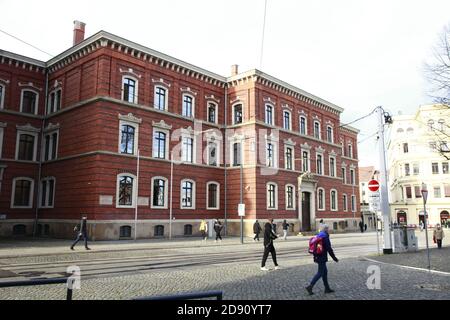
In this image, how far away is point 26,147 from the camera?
3281 cm

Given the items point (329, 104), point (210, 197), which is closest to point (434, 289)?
point (210, 197)

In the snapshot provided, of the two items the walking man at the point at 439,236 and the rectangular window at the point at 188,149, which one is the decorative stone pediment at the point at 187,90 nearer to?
the rectangular window at the point at 188,149

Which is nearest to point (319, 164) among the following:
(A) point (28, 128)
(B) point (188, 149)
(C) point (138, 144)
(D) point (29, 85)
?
(B) point (188, 149)

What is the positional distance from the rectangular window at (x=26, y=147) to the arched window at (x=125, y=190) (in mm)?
9740

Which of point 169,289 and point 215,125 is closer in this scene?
point 169,289

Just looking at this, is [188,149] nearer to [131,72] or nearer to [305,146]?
[131,72]

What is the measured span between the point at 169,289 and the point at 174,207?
22387mm

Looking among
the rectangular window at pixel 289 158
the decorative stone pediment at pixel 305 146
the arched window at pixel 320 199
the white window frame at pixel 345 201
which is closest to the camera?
the rectangular window at pixel 289 158

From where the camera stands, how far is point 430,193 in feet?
216

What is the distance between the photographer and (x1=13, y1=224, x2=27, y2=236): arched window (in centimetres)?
3055

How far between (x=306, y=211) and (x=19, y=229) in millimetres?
27437

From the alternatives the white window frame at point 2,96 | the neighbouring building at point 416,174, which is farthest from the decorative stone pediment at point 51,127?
the neighbouring building at point 416,174

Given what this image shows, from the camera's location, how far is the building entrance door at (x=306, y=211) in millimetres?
41781

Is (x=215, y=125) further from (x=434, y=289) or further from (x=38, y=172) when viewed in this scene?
(x=434, y=289)
